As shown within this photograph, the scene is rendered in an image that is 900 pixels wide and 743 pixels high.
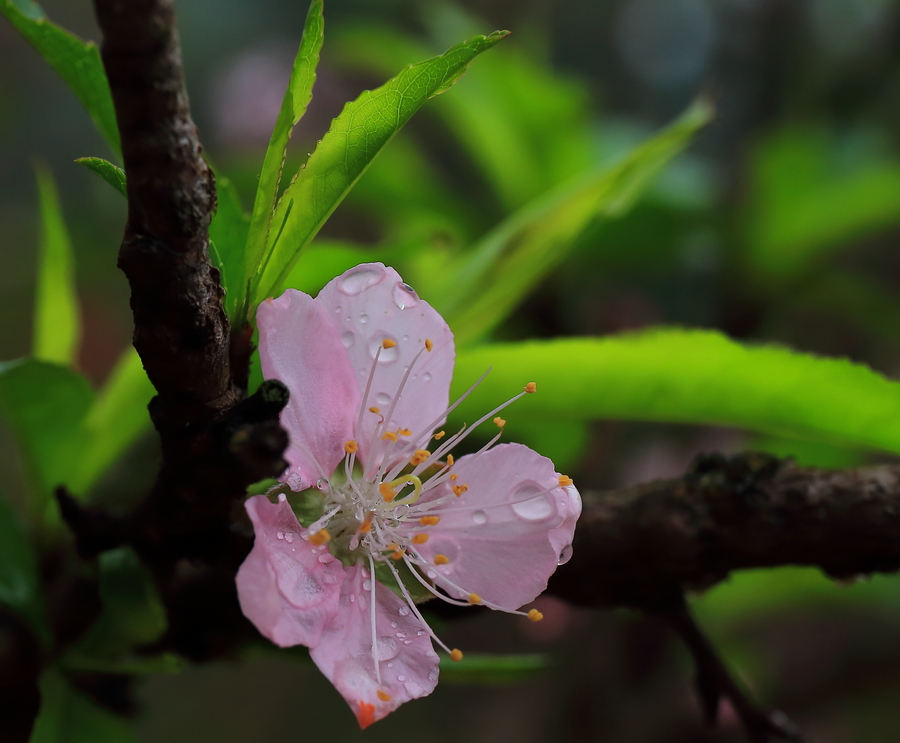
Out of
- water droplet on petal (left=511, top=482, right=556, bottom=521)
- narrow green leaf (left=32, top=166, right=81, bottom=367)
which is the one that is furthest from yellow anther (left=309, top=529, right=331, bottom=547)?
narrow green leaf (left=32, top=166, right=81, bottom=367)

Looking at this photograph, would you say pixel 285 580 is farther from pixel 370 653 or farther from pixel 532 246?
pixel 532 246

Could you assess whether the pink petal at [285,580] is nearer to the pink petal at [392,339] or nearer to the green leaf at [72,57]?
the pink petal at [392,339]

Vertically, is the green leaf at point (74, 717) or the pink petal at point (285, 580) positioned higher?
the pink petal at point (285, 580)

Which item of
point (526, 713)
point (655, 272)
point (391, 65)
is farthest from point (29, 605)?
point (526, 713)

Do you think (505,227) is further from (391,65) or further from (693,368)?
(391,65)

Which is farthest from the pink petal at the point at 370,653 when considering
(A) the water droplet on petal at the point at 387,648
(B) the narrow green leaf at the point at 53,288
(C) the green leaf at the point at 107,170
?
(B) the narrow green leaf at the point at 53,288

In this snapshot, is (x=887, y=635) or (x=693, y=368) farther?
(x=887, y=635)

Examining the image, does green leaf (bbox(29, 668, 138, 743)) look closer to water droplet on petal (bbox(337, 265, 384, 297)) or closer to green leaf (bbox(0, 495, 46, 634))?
green leaf (bbox(0, 495, 46, 634))
